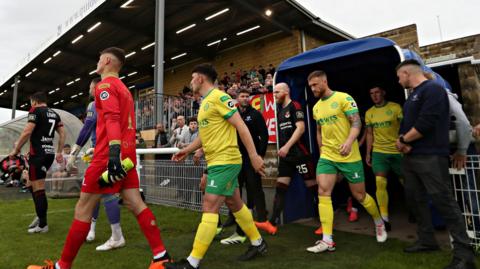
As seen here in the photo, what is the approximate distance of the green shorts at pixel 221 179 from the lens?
8.48 feet

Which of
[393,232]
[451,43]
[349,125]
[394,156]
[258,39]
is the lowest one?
[393,232]

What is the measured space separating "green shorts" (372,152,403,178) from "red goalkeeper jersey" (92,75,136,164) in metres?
3.15

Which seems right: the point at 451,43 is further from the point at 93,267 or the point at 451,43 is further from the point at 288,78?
the point at 93,267

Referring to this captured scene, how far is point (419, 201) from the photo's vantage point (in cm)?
302

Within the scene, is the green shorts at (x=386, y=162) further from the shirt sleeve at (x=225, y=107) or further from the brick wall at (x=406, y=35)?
the brick wall at (x=406, y=35)

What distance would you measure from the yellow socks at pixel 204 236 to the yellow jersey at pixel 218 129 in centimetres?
48

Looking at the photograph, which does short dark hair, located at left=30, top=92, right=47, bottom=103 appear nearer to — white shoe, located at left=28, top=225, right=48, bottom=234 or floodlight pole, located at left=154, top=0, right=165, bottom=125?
white shoe, located at left=28, top=225, right=48, bottom=234

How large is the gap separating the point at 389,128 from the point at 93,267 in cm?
385

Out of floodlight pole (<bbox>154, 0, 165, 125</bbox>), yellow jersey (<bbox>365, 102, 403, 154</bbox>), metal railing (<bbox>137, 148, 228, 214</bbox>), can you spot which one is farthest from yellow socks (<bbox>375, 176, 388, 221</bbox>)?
floodlight pole (<bbox>154, 0, 165, 125</bbox>)

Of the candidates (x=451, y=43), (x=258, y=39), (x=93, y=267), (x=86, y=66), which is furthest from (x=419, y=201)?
(x=86, y=66)

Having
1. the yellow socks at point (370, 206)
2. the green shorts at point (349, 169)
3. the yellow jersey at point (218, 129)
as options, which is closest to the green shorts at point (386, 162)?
the yellow socks at point (370, 206)

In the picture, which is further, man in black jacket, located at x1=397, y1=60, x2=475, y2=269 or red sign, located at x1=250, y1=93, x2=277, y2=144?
red sign, located at x1=250, y1=93, x2=277, y2=144

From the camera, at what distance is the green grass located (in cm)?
282

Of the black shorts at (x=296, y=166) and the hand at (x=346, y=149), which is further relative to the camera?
the black shorts at (x=296, y=166)
